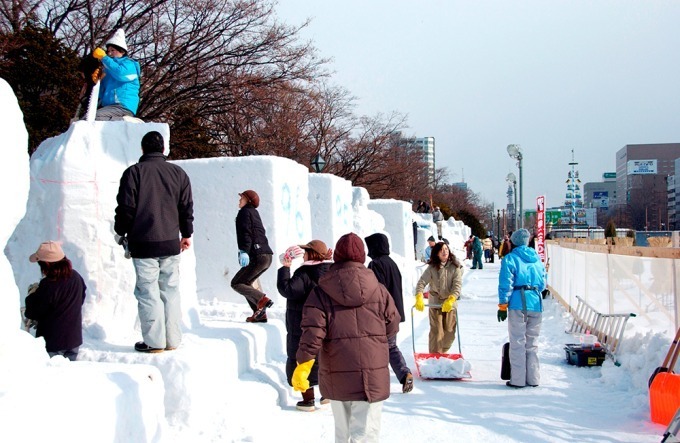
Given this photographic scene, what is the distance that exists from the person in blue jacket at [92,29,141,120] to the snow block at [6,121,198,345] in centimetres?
62

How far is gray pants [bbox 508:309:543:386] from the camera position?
7.51 meters

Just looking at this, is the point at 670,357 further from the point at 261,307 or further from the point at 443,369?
the point at 261,307

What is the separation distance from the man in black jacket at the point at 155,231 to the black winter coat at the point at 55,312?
0.51 m

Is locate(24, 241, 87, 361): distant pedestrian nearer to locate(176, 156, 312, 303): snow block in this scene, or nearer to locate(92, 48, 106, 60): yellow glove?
locate(92, 48, 106, 60): yellow glove

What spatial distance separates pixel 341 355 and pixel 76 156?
11.0 feet

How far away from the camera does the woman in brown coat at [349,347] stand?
436 centimetres

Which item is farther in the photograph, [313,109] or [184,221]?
[313,109]

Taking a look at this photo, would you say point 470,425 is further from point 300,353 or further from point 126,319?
point 126,319

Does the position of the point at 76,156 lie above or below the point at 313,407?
above

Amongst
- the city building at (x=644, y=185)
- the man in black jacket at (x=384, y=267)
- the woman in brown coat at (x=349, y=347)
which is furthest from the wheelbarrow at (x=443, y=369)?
the city building at (x=644, y=185)

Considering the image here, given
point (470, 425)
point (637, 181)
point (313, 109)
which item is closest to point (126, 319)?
point (470, 425)

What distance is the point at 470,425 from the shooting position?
20.1 feet

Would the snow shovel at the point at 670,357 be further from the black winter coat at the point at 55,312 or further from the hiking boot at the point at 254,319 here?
the black winter coat at the point at 55,312

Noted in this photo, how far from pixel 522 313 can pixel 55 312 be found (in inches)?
186
